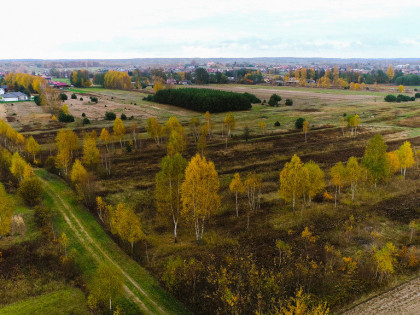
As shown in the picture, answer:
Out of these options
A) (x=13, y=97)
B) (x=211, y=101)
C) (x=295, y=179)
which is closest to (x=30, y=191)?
(x=295, y=179)

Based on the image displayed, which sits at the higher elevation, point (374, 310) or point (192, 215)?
point (192, 215)

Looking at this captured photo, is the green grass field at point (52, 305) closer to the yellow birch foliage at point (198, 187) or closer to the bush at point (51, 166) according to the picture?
the yellow birch foliage at point (198, 187)

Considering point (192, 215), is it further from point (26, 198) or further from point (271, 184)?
point (26, 198)

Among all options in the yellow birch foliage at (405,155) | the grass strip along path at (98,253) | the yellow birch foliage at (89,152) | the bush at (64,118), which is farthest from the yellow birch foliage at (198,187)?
the bush at (64,118)

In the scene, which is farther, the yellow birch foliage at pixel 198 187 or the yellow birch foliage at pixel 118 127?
the yellow birch foliage at pixel 118 127

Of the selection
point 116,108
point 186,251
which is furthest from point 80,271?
point 116,108

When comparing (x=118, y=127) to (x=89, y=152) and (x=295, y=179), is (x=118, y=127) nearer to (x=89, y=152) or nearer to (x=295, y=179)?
(x=89, y=152)
